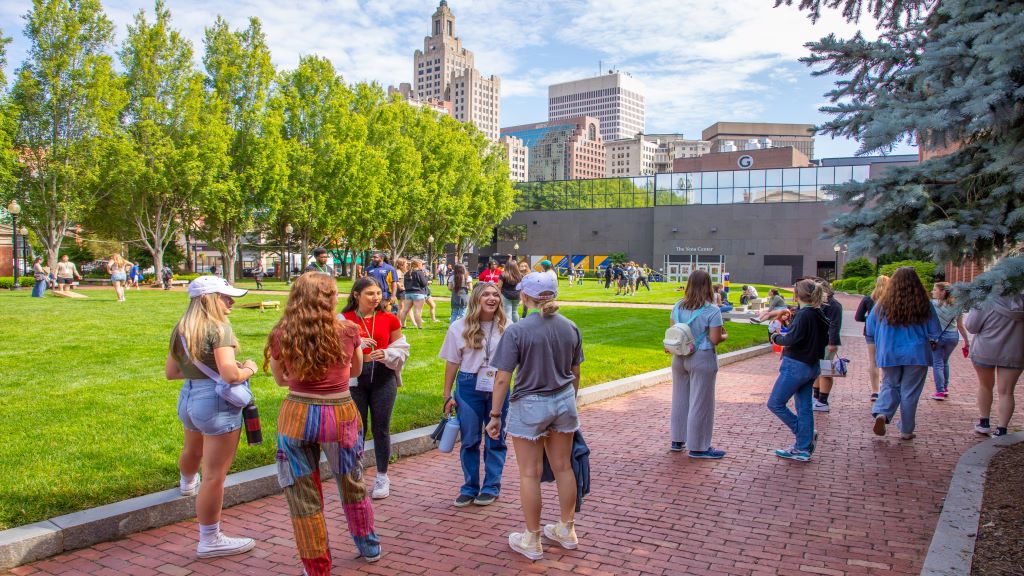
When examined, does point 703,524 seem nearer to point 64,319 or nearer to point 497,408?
point 497,408

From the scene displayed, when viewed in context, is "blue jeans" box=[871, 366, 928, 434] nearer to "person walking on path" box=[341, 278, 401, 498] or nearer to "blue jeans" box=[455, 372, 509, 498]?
"blue jeans" box=[455, 372, 509, 498]

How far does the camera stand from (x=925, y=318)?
728 centimetres

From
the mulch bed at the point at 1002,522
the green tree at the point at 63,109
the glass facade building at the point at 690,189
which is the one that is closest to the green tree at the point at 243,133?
the green tree at the point at 63,109

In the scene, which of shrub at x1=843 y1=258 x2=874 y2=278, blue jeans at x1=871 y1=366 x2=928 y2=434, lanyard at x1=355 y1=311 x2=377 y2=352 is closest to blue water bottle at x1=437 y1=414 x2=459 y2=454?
lanyard at x1=355 y1=311 x2=377 y2=352

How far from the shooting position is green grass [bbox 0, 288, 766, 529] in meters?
5.31

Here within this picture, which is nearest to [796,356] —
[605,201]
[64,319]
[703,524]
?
[703,524]

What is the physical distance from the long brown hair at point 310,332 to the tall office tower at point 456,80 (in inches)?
7362

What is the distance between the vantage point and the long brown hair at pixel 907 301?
7254 millimetres

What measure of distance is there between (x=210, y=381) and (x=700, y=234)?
63.4 meters

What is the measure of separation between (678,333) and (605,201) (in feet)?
216

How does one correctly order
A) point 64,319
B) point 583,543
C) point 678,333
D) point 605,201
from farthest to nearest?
point 605,201
point 64,319
point 678,333
point 583,543

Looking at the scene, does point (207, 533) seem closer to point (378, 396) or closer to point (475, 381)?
point (378, 396)

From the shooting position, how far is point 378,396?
561 cm

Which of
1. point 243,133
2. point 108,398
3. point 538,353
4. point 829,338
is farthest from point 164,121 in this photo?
point 538,353
